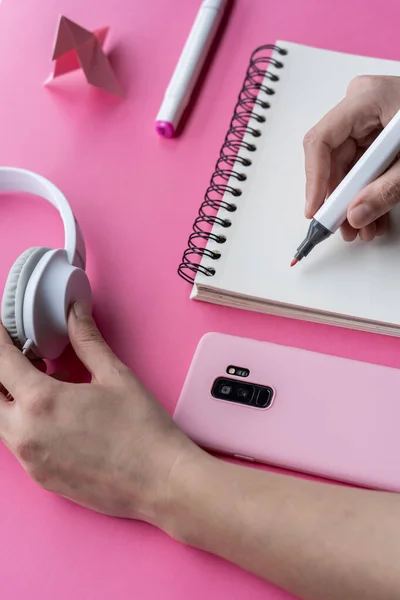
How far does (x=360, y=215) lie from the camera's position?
2.16 feet

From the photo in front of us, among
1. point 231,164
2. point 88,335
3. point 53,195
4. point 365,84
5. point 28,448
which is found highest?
point 365,84

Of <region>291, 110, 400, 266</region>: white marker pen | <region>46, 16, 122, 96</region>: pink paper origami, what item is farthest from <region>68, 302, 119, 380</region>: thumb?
<region>46, 16, 122, 96</region>: pink paper origami

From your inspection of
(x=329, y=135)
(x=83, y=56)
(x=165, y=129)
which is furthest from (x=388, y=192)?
(x=83, y=56)

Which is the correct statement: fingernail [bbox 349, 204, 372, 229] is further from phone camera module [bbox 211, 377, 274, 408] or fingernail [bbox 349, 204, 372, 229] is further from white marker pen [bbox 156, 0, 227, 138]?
white marker pen [bbox 156, 0, 227, 138]

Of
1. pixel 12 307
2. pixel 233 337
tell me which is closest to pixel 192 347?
pixel 233 337

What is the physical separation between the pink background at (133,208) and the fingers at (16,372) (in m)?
0.09

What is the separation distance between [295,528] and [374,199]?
0.33 m

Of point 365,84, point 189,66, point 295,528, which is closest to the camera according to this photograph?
point 295,528

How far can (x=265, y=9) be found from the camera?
98cm

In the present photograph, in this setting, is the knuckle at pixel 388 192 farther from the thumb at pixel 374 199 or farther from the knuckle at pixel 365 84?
the knuckle at pixel 365 84

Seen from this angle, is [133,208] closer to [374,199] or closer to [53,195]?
[53,195]

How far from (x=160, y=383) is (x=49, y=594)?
228 millimetres

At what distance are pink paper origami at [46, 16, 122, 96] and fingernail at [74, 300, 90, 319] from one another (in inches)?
14.4

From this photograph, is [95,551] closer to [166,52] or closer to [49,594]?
[49,594]
